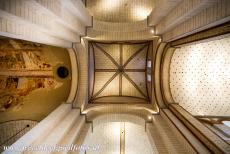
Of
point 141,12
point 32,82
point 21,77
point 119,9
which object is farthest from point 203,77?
point 21,77

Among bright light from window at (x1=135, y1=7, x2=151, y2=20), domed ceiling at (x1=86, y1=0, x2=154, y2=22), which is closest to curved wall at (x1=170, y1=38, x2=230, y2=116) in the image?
bright light from window at (x1=135, y1=7, x2=151, y2=20)

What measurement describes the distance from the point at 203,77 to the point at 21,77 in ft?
27.9

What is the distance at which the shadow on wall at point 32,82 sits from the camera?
29.9ft

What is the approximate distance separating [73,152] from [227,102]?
6.68 metres

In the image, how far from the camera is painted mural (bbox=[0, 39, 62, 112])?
30.3 ft

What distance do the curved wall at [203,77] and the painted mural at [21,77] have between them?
18.0 ft

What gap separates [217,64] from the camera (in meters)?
8.23

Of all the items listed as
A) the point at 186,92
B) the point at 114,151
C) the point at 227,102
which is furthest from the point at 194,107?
the point at 114,151

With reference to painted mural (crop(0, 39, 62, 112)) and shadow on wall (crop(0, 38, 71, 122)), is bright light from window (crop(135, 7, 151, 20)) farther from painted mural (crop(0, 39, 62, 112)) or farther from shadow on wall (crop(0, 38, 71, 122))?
painted mural (crop(0, 39, 62, 112))

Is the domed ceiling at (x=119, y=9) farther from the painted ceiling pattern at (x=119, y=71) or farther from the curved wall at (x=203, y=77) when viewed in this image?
the curved wall at (x=203, y=77)

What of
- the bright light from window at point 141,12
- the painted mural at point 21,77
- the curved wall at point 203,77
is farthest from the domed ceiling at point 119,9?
the painted mural at point 21,77

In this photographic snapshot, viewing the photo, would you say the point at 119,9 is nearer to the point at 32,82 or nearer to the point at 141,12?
the point at 141,12

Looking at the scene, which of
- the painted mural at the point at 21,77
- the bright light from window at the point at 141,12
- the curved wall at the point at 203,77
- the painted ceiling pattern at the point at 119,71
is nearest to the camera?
the curved wall at the point at 203,77

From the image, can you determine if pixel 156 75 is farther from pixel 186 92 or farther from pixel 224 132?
pixel 224 132
